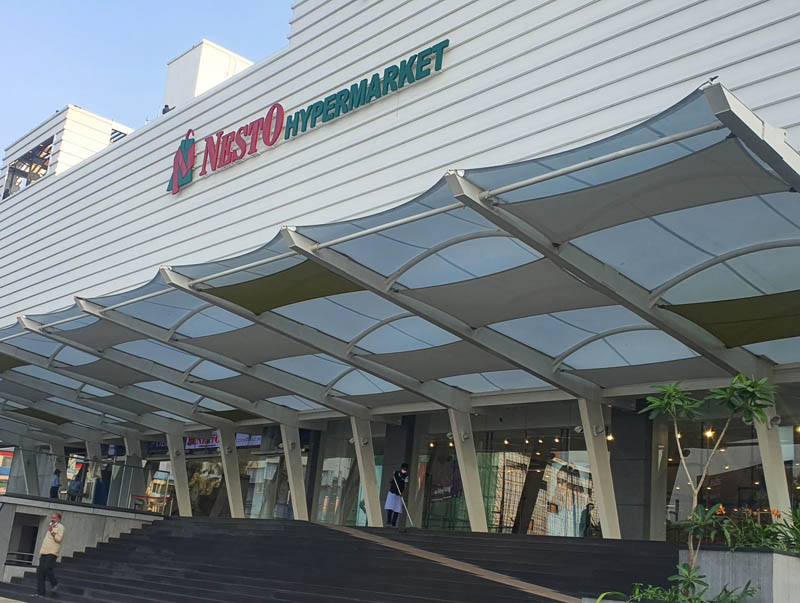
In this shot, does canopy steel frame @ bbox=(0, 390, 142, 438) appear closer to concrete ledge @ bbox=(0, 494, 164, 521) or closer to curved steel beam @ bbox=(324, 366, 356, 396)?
concrete ledge @ bbox=(0, 494, 164, 521)

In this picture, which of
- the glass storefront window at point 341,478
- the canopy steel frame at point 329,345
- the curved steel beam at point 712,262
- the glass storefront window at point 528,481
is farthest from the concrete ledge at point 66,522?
the curved steel beam at point 712,262

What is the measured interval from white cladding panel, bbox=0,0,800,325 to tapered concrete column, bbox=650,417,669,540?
722 cm

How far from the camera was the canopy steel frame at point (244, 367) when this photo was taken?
2008 cm

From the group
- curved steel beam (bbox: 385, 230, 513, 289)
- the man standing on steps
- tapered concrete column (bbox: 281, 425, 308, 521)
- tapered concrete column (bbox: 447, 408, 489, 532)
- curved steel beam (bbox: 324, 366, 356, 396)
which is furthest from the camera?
tapered concrete column (bbox: 281, 425, 308, 521)

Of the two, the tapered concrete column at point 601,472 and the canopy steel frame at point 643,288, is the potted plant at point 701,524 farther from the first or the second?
the tapered concrete column at point 601,472

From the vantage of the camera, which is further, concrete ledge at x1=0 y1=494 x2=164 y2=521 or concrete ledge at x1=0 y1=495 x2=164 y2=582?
concrete ledge at x1=0 y1=494 x2=164 y2=521

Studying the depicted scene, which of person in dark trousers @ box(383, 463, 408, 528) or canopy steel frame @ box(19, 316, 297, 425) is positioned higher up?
canopy steel frame @ box(19, 316, 297, 425)

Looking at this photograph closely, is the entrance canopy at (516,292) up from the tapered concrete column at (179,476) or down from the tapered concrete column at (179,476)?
up

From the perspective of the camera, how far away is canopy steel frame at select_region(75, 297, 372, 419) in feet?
65.9

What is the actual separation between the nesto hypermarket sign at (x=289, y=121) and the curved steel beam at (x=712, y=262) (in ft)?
28.6

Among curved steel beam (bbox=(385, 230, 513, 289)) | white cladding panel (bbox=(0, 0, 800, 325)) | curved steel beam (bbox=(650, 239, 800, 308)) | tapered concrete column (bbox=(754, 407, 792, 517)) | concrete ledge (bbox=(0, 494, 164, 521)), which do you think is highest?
white cladding panel (bbox=(0, 0, 800, 325))

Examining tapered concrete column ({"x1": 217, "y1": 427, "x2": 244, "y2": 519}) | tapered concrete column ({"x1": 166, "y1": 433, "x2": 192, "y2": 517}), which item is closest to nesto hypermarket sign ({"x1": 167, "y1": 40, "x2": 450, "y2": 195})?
tapered concrete column ({"x1": 217, "y1": 427, "x2": 244, "y2": 519})

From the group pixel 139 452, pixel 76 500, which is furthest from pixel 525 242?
pixel 139 452

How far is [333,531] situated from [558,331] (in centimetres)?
887
